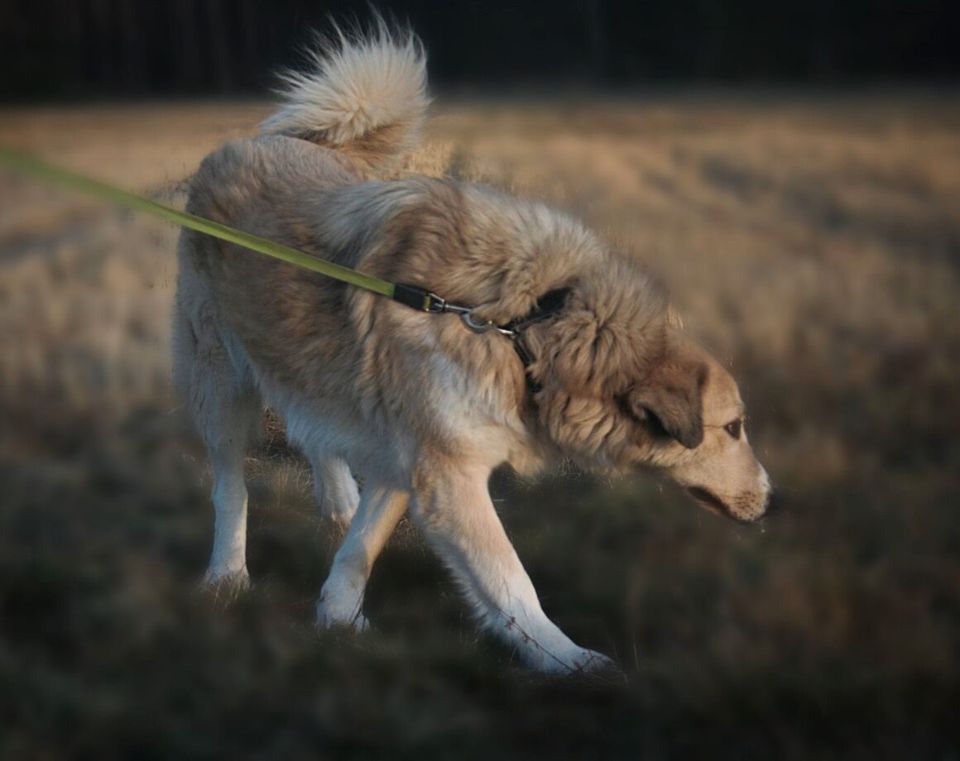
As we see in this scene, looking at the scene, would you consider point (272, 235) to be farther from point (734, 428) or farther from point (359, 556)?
point (734, 428)

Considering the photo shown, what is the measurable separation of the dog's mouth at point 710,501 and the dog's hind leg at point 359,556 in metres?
0.98

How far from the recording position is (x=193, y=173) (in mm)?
5367

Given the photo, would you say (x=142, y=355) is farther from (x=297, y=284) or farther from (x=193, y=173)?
(x=297, y=284)

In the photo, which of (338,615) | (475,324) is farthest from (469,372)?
(338,615)

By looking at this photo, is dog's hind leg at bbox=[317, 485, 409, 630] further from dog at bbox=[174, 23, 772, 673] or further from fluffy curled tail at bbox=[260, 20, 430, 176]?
fluffy curled tail at bbox=[260, 20, 430, 176]

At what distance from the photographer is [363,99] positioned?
5359 millimetres

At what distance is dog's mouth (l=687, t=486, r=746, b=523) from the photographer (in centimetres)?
433

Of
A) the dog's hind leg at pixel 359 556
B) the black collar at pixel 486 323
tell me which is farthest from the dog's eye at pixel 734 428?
the dog's hind leg at pixel 359 556

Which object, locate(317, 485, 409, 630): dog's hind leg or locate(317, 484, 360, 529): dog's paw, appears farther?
locate(317, 484, 360, 529): dog's paw

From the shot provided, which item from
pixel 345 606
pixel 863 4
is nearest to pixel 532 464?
pixel 345 606

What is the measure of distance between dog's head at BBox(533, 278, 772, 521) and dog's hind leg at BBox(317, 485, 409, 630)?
77 centimetres

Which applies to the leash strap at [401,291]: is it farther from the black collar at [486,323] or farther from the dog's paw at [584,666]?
the dog's paw at [584,666]

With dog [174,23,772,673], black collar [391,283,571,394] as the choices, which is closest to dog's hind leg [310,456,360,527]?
dog [174,23,772,673]

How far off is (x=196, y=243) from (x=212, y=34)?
24583 mm
